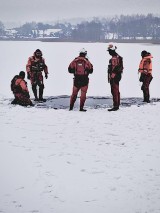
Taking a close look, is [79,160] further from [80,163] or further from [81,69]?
[81,69]

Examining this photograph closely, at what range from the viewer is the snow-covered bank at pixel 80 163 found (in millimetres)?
4684

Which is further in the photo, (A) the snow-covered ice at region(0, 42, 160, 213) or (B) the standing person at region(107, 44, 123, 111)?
(B) the standing person at region(107, 44, 123, 111)

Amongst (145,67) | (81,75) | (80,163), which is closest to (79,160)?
(80,163)

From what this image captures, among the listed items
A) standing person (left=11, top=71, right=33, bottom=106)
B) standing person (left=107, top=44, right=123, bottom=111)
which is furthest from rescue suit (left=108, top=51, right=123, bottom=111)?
standing person (left=11, top=71, right=33, bottom=106)

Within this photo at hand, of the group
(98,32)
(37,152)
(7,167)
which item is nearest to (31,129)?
(37,152)

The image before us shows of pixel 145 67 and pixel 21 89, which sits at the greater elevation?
pixel 145 67

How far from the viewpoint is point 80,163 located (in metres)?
6.00

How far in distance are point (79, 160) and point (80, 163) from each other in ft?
0.47

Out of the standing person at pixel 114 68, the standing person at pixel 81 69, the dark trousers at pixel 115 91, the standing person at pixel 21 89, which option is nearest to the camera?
the standing person at pixel 81 69

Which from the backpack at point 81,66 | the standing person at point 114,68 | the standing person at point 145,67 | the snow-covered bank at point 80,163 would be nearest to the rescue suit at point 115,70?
the standing person at point 114,68

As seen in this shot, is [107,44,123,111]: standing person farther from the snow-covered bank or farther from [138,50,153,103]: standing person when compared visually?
[138,50,153,103]: standing person

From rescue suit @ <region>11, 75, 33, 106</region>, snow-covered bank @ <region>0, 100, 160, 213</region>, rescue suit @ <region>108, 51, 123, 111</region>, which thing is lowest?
snow-covered bank @ <region>0, 100, 160, 213</region>

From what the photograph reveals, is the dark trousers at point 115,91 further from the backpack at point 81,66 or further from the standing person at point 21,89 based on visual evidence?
the standing person at point 21,89

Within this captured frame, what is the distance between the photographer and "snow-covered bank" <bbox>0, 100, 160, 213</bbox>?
4684mm
